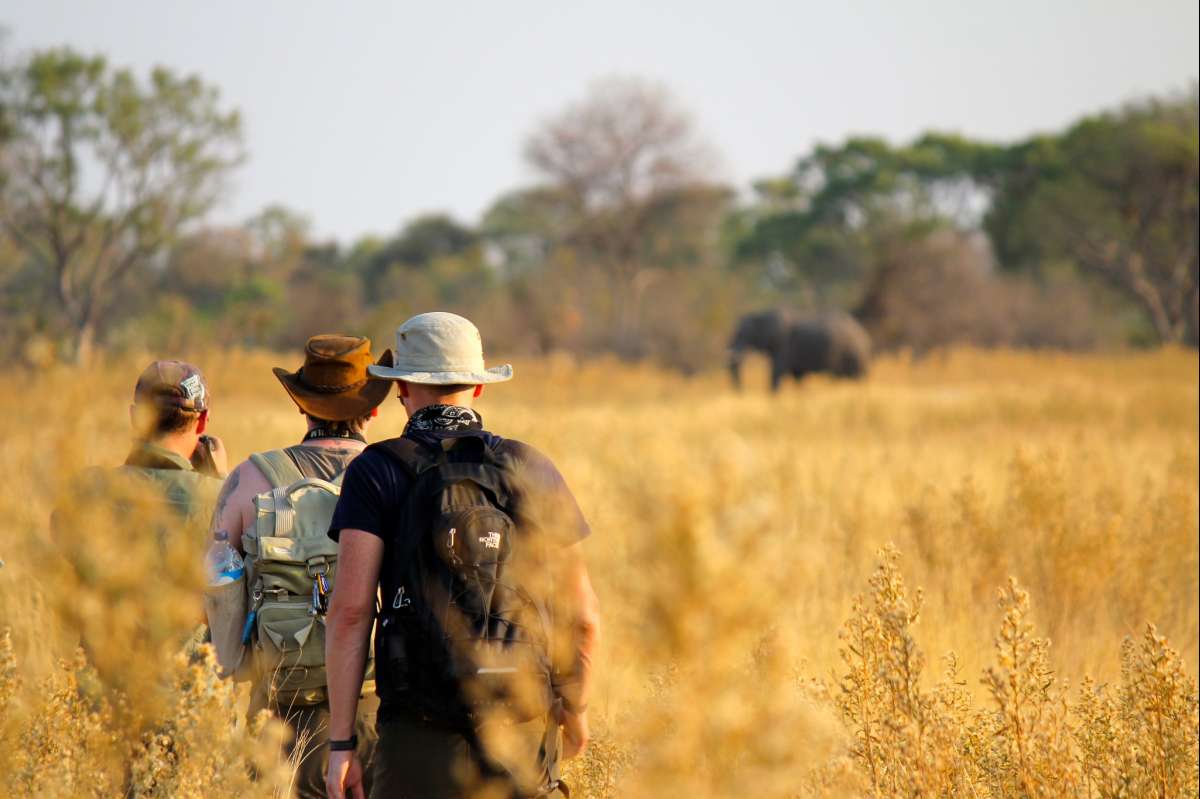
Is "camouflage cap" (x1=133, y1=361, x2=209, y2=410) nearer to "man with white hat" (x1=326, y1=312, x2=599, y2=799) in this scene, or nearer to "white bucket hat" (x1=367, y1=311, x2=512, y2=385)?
"white bucket hat" (x1=367, y1=311, x2=512, y2=385)

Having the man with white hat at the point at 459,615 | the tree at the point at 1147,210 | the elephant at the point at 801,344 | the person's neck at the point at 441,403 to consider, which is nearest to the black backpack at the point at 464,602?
the man with white hat at the point at 459,615

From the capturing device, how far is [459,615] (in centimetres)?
256

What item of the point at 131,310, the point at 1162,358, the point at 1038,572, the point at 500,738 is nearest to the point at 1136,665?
the point at 500,738

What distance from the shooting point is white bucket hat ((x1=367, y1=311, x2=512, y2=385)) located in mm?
2832

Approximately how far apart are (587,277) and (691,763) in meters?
39.2

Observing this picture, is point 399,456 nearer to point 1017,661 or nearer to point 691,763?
point 691,763

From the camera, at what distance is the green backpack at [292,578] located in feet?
10.1

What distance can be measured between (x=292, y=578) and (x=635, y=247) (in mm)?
40217

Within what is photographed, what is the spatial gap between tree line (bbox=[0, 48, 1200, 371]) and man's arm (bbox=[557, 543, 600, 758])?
8.49m

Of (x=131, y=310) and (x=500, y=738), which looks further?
(x=131, y=310)

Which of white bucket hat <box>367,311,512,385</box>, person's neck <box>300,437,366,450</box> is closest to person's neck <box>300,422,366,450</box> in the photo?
person's neck <box>300,437,366,450</box>

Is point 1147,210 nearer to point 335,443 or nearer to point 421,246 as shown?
point 335,443

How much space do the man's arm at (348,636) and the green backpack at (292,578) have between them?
0.38 metres

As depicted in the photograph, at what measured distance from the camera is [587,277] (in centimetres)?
4066
